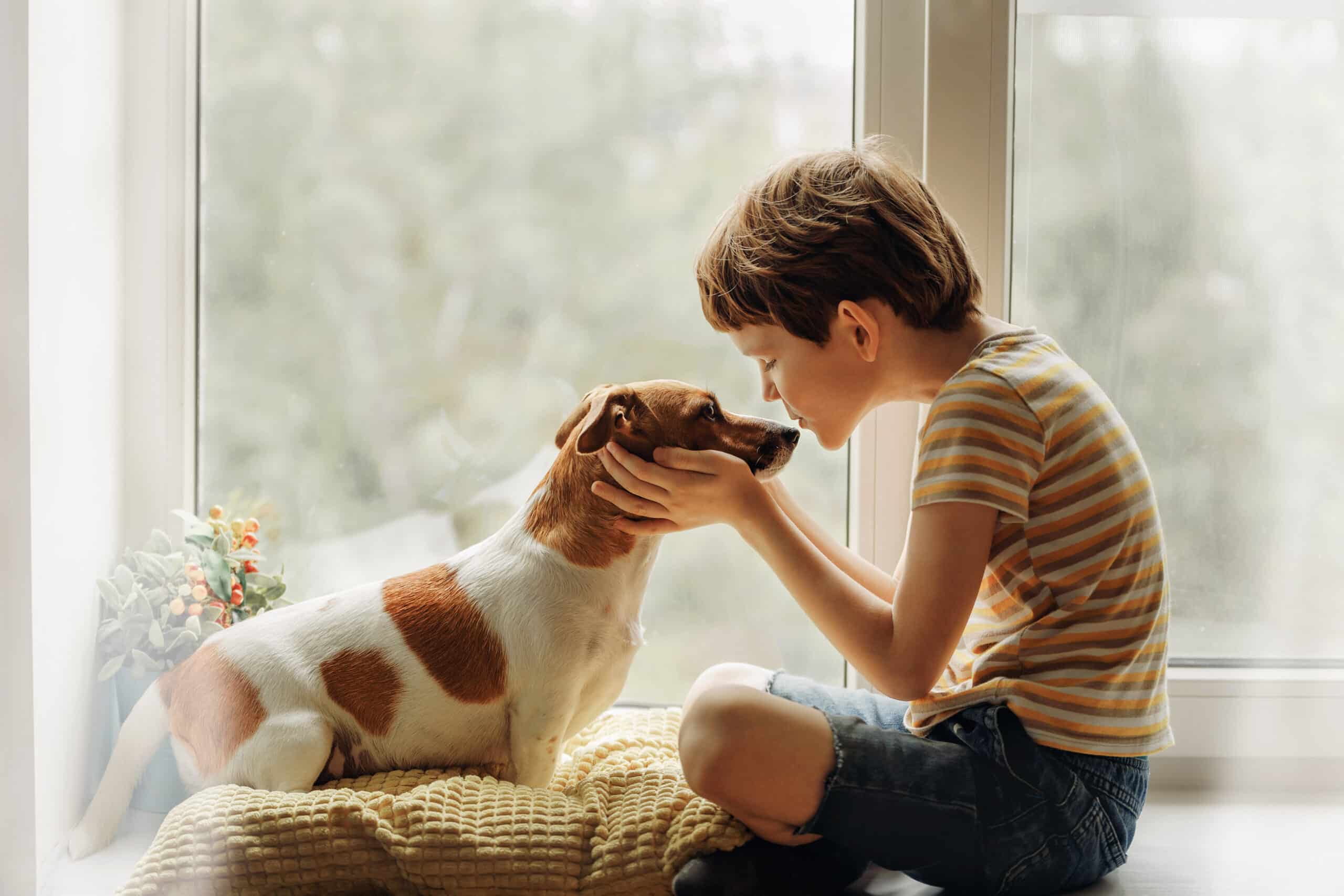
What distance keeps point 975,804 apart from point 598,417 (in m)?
0.57

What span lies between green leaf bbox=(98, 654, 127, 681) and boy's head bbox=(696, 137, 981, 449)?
2.98 ft

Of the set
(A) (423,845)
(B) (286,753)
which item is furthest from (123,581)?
(A) (423,845)

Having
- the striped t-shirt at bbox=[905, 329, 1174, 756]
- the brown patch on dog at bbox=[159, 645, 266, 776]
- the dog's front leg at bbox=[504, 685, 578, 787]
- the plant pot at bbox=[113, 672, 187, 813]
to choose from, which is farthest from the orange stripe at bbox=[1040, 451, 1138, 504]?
the plant pot at bbox=[113, 672, 187, 813]

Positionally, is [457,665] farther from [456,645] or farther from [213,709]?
[213,709]

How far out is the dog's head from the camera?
1148 mm

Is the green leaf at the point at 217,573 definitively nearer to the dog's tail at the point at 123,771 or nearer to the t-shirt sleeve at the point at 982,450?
the dog's tail at the point at 123,771

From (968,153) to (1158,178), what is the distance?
0.28 metres

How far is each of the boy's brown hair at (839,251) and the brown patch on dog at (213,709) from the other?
2.43 feet

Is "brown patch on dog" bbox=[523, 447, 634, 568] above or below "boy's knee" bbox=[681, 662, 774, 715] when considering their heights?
above

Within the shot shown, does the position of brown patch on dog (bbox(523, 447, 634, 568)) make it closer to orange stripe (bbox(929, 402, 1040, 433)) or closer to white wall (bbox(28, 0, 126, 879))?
orange stripe (bbox(929, 402, 1040, 433))

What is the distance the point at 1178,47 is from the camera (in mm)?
1371

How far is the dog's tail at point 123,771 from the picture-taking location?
3.82ft

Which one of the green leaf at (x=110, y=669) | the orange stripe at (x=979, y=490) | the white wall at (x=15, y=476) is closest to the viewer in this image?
the orange stripe at (x=979, y=490)

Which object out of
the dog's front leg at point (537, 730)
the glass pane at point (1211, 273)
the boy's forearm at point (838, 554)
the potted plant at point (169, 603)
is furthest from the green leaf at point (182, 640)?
the glass pane at point (1211, 273)
